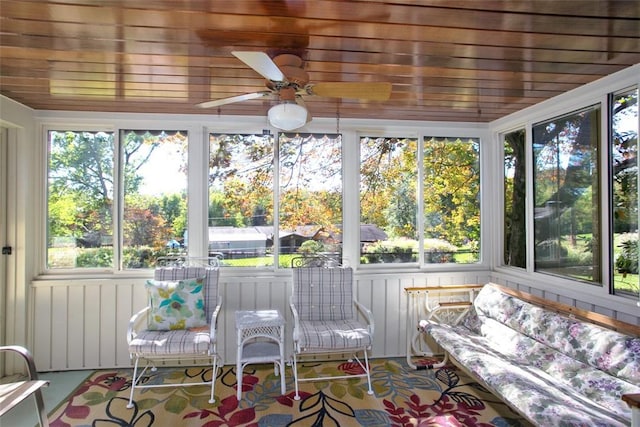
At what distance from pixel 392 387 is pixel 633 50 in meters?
2.86

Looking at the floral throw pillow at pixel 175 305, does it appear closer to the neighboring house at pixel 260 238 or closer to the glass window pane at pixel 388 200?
the neighboring house at pixel 260 238

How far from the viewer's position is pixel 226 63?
225 centimetres

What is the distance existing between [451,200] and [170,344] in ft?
9.88

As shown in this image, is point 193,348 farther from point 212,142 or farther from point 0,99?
point 0,99

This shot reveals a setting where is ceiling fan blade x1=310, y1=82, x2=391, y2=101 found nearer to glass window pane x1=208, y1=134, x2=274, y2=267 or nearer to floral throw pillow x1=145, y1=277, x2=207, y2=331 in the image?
glass window pane x1=208, y1=134, x2=274, y2=267

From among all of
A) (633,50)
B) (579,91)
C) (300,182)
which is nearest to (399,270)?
(300,182)

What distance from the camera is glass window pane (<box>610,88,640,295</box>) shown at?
241 centimetres

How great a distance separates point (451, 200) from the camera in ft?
12.5

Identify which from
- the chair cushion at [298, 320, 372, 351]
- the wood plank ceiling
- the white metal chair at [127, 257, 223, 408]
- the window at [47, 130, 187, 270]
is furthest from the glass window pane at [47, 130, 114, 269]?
the chair cushion at [298, 320, 372, 351]

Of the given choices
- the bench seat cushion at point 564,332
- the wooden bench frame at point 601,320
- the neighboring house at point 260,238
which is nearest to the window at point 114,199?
the neighboring house at point 260,238

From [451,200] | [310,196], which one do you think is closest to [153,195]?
[310,196]

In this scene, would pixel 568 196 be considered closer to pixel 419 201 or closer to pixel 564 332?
pixel 564 332

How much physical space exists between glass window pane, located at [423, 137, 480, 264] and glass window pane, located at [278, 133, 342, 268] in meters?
0.97

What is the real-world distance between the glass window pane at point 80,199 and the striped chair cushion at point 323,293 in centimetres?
188
